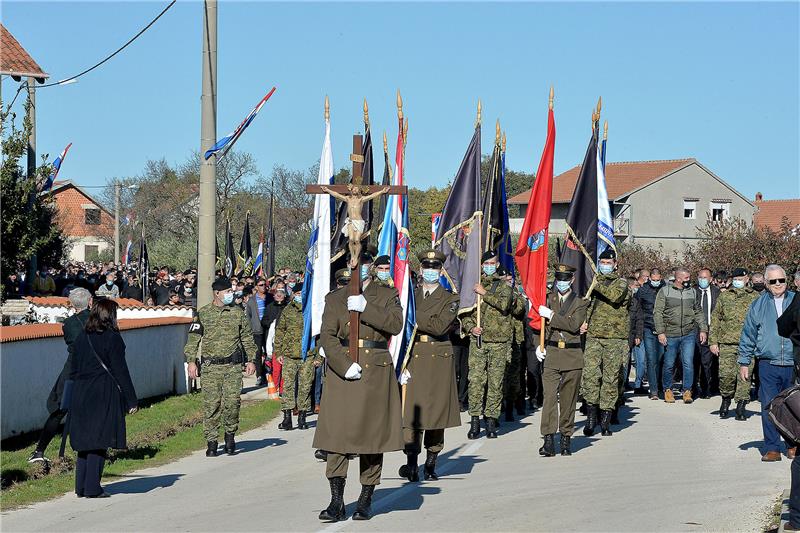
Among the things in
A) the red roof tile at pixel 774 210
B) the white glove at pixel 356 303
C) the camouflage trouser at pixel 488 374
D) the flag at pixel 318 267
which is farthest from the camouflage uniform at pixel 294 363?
the red roof tile at pixel 774 210

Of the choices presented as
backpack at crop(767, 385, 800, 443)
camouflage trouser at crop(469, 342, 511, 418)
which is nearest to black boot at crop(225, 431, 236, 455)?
camouflage trouser at crop(469, 342, 511, 418)

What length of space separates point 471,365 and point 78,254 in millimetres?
89074

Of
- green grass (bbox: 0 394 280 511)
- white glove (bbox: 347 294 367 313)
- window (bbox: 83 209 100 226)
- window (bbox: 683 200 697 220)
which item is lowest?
green grass (bbox: 0 394 280 511)

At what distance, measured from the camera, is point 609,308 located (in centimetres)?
1694

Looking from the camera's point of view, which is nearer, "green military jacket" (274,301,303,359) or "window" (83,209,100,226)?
"green military jacket" (274,301,303,359)

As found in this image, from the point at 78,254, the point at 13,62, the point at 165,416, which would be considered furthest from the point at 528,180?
the point at 165,416

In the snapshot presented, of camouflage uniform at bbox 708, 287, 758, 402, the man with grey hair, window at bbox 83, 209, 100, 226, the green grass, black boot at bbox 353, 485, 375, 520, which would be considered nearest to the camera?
black boot at bbox 353, 485, 375, 520

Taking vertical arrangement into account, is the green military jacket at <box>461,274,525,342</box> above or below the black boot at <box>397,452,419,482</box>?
above

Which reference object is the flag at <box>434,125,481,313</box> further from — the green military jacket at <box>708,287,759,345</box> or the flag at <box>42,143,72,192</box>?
the flag at <box>42,143,72,192</box>

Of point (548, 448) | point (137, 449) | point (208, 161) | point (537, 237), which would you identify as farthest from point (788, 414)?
point (208, 161)

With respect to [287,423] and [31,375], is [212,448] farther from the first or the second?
[31,375]

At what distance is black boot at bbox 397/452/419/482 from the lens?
12.2 metres

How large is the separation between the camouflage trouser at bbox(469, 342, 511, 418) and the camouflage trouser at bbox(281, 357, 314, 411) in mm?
2145

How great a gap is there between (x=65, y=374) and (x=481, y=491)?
4.49 metres
